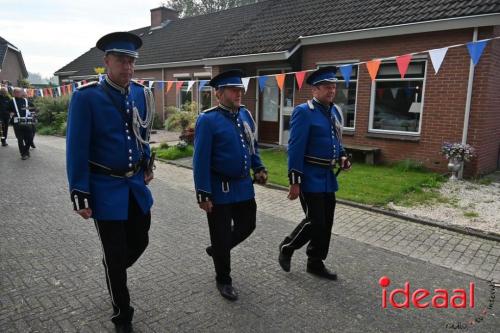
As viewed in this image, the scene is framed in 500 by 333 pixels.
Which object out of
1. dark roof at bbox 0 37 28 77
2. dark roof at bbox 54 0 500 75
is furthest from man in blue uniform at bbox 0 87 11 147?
dark roof at bbox 0 37 28 77

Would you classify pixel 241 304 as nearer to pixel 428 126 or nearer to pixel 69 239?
pixel 69 239

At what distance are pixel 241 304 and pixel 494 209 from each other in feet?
16.5

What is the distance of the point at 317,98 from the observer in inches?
151

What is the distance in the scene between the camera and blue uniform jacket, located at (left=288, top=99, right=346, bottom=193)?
371 cm

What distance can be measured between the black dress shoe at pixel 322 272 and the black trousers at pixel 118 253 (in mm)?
1838

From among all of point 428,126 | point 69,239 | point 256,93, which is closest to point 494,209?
point 428,126

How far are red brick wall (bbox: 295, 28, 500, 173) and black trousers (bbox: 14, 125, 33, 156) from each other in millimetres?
8818

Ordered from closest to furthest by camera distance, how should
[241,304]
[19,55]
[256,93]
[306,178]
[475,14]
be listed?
[241,304], [306,178], [475,14], [256,93], [19,55]

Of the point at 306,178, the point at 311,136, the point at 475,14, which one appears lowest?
the point at 306,178

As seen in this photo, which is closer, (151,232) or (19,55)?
(151,232)

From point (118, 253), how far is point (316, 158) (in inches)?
76.7

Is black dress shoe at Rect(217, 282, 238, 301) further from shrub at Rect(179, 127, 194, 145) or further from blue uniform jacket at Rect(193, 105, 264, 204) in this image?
shrub at Rect(179, 127, 194, 145)

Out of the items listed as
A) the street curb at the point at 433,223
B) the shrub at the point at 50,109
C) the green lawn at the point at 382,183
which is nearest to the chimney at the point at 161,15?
the shrub at the point at 50,109

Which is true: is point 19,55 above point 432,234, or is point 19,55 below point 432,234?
above
